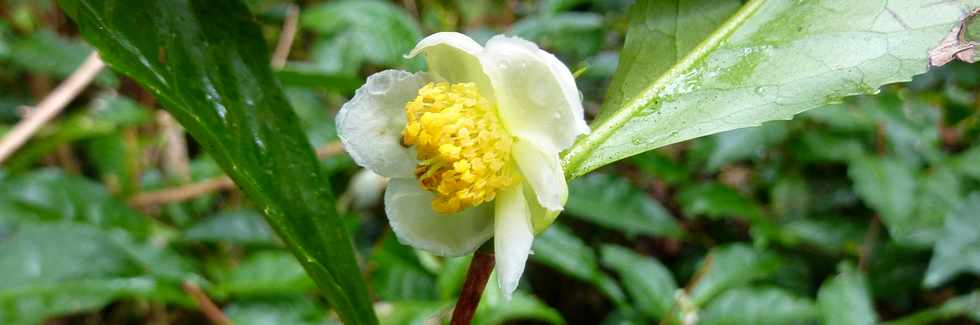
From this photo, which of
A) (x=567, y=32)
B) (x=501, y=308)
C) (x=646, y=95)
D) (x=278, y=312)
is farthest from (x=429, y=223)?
(x=567, y=32)

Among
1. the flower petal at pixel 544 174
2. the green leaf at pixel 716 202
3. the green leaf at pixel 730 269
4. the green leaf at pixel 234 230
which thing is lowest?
the green leaf at pixel 234 230

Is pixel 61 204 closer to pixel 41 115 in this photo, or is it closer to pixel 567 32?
pixel 41 115

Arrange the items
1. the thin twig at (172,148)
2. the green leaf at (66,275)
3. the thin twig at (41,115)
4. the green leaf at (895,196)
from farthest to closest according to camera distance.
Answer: the thin twig at (172,148)
the thin twig at (41,115)
the green leaf at (895,196)
the green leaf at (66,275)

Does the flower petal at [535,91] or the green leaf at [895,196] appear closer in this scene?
the flower petal at [535,91]

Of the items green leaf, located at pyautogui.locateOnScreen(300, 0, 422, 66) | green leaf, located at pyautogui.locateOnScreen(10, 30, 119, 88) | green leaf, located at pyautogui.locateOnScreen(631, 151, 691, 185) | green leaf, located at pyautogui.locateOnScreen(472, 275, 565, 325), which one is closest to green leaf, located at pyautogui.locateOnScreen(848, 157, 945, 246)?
green leaf, located at pyautogui.locateOnScreen(631, 151, 691, 185)

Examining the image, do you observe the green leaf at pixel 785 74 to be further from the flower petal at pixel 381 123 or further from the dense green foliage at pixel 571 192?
the flower petal at pixel 381 123

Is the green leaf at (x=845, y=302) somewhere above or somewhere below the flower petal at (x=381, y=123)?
below

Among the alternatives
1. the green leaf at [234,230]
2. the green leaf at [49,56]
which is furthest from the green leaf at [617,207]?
the green leaf at [49,56]

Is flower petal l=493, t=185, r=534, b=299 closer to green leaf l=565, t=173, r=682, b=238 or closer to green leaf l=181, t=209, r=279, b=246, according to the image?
green leaf l=565, t=173, r=682, b=238
